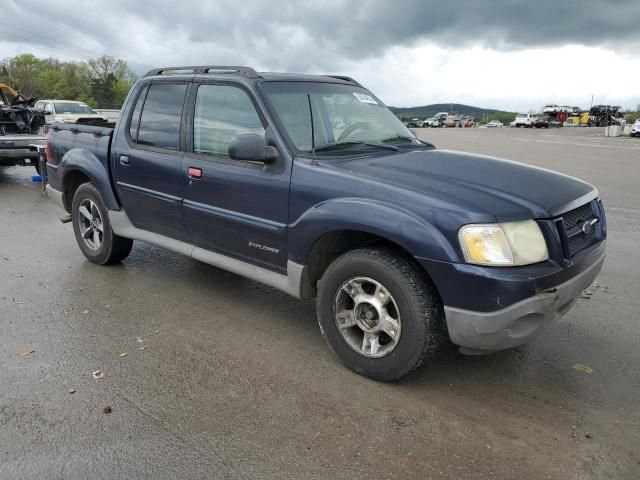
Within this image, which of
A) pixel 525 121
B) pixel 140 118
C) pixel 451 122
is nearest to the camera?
pixel 140 118

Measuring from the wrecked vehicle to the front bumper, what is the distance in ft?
34.7

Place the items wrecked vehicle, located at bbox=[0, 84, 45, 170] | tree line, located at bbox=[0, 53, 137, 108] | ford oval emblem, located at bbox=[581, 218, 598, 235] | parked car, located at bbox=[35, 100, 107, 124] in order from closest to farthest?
ford oval emblem, located at bbox=[581, 218, 598, 235] < wrecked vehicle, located at bbox=[0, 84, 45, 170] < parked car, located at bbox=[35, 100, 107, 124] < tree line, located at bbox=[0, 53, 137, 108]

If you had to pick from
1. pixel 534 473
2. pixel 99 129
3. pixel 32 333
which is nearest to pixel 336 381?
pixel 534 473

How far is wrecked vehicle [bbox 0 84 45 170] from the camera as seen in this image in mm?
10922

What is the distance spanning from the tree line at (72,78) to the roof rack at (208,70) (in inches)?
2932

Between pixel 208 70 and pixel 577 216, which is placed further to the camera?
pixel 208 70

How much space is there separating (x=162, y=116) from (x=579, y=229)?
10.8ft

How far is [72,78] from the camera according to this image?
288 feet

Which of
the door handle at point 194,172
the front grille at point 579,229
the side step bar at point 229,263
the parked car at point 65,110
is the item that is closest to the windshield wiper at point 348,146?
the side step bar at point 229,263

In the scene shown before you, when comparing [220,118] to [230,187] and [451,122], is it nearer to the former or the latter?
[230,187]

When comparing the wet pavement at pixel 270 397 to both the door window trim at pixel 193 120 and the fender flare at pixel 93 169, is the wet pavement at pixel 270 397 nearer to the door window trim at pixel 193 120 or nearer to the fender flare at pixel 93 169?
the fender flare at pixel 93 169

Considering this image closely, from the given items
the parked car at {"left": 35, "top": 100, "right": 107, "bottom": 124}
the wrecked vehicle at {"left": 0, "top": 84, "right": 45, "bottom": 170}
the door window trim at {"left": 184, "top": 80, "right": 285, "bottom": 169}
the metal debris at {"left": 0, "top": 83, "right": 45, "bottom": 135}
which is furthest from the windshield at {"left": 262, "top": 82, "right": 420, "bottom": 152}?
the parked car at {"left": 35, "top": 100, "right": 107, "bottom": 124}

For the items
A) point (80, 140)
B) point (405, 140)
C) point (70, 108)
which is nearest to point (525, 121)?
point (70, 108)

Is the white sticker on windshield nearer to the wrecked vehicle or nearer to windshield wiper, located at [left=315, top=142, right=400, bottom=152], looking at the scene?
windshield wiper, located at [left=315, top=142, right=400, bottom=152]
